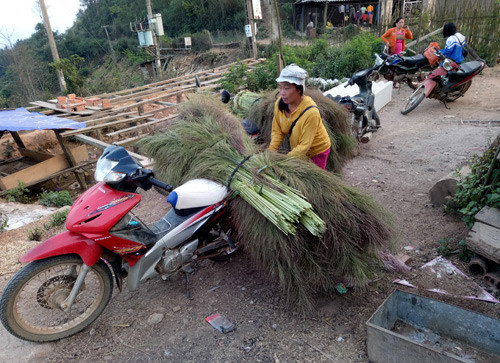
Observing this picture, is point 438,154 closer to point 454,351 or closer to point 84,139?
point 454,351

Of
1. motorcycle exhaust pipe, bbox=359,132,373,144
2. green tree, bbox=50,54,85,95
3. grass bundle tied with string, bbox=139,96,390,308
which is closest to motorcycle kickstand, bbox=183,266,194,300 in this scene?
grass bundle tied with string, bbox=139,96,390,308

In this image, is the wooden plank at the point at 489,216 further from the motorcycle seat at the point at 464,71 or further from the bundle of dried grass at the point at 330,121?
the motorcycle seat at the point at 464,71

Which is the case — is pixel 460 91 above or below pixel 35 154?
above

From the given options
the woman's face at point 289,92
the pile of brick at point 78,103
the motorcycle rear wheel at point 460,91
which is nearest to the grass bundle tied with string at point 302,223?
the woman's face at point 289,92

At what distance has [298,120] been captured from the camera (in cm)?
268

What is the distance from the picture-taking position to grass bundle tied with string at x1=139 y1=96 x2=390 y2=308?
79.6 inches

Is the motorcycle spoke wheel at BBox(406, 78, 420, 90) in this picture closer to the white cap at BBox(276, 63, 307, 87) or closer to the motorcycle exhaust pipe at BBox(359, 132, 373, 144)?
the motorcycle exhaust pipe at BBox(359, 132, 373, 144)

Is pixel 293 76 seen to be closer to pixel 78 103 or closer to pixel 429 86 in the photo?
pixel 429 86

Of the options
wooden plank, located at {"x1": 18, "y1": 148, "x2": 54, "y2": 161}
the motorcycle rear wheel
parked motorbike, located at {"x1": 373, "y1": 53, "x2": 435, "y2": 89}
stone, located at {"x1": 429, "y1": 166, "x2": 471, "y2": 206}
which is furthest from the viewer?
wooden plank, located at {"x1": 18, "y1": 148, "x2": 54, "y2": 161}

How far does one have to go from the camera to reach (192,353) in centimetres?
209

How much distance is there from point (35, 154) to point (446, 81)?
345 inches

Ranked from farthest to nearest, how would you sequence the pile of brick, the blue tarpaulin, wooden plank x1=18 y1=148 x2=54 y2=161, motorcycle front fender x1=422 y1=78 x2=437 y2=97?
1. the pile of brick
2. wooden plank x1=18 y1=148 x2=54 y2=161
3. motorcycle front fender x1=422 y1=78 x2=437 y2=97
4. the blue tarpaulin

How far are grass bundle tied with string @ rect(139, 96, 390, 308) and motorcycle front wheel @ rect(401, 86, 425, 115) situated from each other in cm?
527

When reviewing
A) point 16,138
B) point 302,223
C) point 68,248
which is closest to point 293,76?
point 302,223
